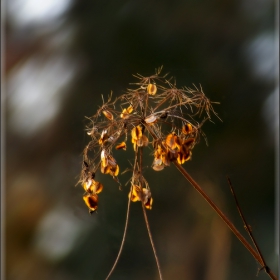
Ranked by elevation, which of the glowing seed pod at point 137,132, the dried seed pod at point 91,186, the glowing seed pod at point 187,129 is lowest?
the glowing seed pod at point 187,129

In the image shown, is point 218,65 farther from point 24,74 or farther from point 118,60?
point 24,74

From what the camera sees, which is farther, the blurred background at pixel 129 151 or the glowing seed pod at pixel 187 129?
the blurred background at pixel 129 151

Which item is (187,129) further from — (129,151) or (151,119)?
(129,151)

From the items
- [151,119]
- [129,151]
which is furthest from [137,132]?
[129,151]

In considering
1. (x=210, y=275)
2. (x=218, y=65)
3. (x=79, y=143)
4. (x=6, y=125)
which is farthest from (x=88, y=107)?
(x=210, y=275)

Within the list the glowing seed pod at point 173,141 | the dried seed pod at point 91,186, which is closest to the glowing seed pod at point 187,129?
the glowing seed pod at point 173,141

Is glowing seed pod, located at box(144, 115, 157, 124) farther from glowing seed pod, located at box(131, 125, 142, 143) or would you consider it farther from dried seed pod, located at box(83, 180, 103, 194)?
dried seed pod, located at box(83, 180, 103, 194)

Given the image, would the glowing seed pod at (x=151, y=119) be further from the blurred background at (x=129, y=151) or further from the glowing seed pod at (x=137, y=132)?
the blurred background at (x=129, y=151)

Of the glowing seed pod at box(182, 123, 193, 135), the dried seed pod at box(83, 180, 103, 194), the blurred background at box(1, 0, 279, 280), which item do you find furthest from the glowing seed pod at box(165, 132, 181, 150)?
the blurred background at box(1, 0, 279, 280)

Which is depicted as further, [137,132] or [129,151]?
[129,151]
